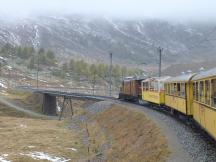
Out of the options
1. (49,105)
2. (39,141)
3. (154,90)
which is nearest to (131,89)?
(154,90)

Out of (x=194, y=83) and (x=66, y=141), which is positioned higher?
(x=194, y=83)

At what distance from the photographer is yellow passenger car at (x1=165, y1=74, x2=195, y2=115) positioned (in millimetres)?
34656

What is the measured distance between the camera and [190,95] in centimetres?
3444

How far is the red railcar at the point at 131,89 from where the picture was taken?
71.9 m

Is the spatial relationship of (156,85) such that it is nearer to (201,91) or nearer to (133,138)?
(133,138)

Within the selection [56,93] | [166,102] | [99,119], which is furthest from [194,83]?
[56,93]

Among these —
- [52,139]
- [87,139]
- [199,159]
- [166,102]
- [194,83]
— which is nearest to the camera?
[199,159]

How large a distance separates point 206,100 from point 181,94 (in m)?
12.1

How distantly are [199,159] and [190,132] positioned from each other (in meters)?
9.17

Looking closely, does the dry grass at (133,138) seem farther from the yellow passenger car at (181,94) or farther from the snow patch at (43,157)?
the snow patch at (43,157)

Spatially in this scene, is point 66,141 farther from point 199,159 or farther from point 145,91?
point 199,159

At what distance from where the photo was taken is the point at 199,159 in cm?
2388

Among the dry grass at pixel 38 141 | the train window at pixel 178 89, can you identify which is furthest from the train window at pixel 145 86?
the train window at pixel 178 89

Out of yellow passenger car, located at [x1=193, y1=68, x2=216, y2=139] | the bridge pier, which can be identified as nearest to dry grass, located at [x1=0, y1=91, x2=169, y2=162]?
yellow passenger car, located at [x1=193, y1=68, x2=216, y2=139]
